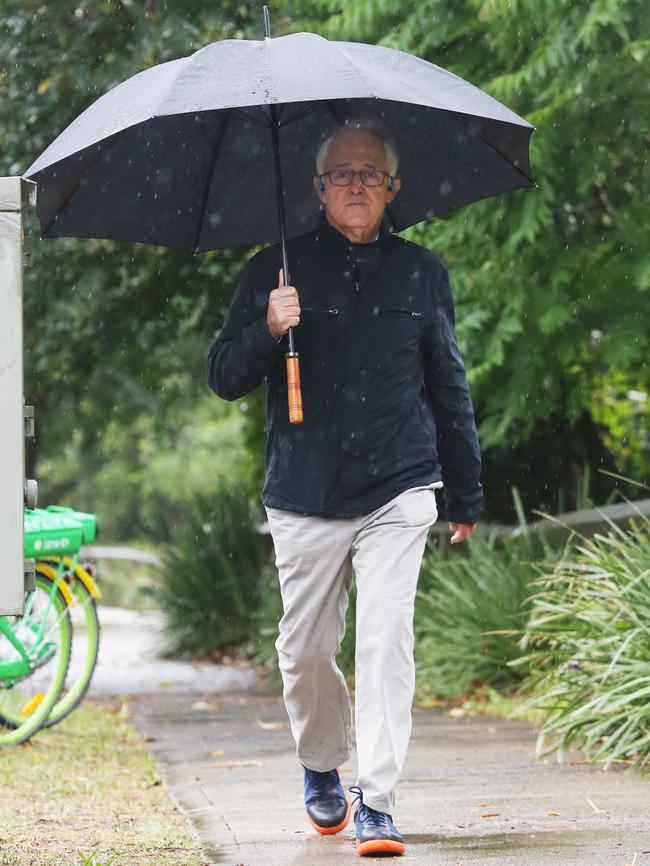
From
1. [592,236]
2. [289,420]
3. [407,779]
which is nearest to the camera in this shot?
[289,420]

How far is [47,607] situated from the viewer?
7094 mm

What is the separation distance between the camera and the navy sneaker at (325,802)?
15.4 ft

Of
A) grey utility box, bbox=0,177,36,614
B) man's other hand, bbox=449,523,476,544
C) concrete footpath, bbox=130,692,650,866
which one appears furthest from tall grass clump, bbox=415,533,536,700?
grey utility box, bbox=0,177,36,614

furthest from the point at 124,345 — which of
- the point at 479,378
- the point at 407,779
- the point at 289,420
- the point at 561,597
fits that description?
the point at 289,420

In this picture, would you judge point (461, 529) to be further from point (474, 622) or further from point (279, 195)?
point (474, 622)

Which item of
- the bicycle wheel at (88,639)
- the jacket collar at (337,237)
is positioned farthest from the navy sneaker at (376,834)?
the bicycle wheel at (88,639)

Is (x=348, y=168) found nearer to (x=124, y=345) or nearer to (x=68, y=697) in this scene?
(x=68, y=697)

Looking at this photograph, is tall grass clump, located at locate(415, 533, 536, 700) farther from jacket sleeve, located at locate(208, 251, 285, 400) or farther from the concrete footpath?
jacket sleeve, located at locate(208, 251, 285, 400)

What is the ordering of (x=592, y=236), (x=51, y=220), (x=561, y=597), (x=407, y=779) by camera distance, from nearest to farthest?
(x=51, y=220) → (x=407, y=779) → (x=561, y=597) → (x=592, y=236)

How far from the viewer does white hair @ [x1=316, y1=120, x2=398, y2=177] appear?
189 inches

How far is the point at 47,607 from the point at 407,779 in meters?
2.17

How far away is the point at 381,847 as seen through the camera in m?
4.22

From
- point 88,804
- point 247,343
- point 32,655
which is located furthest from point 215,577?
point 247,343

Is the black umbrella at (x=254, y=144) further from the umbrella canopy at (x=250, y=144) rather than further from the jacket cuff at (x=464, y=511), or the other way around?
the jacket cuff at (x=464, y=511)
